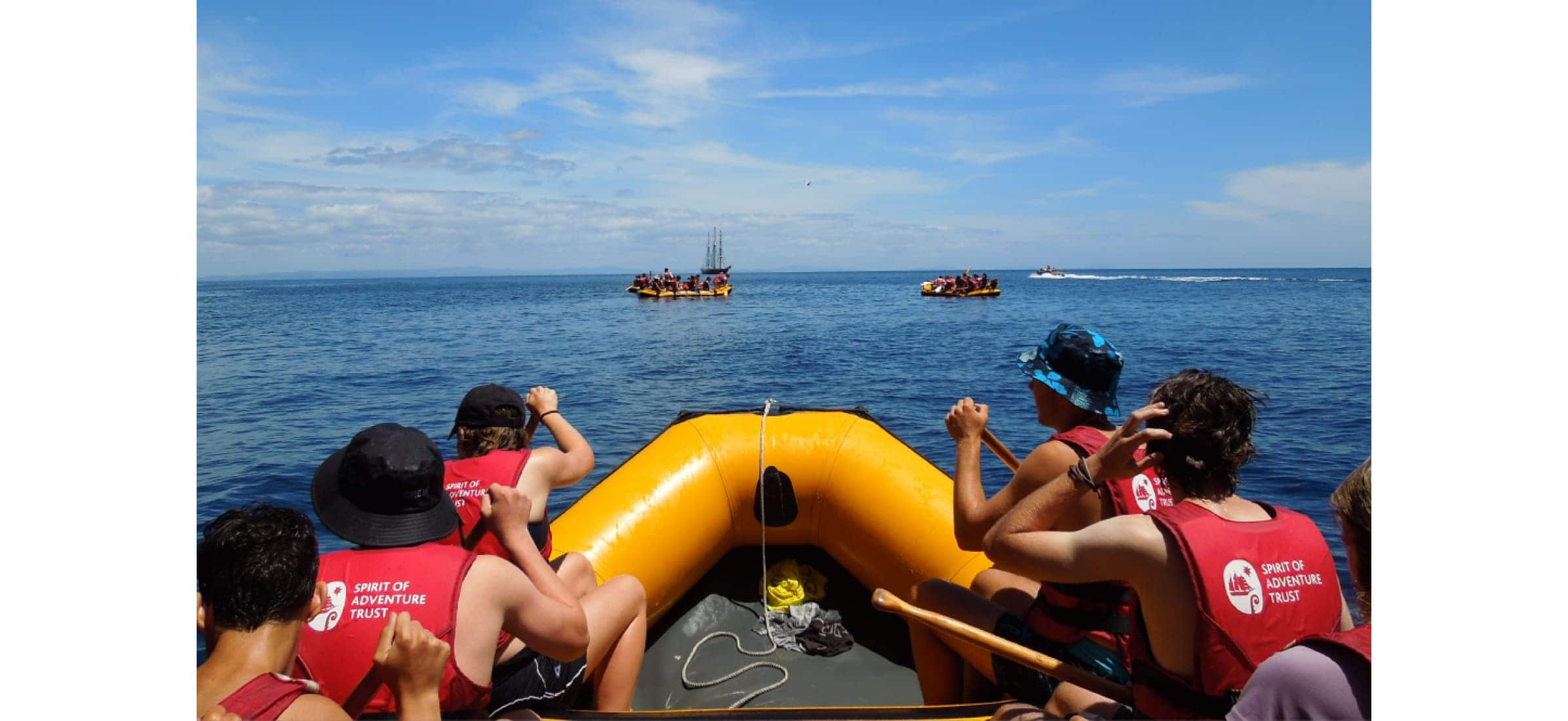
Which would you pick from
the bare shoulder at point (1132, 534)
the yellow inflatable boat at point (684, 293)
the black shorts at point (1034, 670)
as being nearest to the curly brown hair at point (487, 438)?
the black shorts at point (1034, 670)

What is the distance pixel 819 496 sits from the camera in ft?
14.4

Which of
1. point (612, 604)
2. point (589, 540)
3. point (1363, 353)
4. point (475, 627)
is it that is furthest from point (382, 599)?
point (1363, 353)

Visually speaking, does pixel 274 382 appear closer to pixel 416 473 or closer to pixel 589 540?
pixel 589 540

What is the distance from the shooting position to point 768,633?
4250mm

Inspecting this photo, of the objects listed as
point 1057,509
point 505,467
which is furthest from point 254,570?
point 1057,509

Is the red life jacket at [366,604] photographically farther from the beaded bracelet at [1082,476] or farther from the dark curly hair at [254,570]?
the beaded bracelet at [1082,476]

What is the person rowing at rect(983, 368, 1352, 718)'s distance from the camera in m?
1.89

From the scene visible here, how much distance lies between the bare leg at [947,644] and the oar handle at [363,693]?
1.66 m

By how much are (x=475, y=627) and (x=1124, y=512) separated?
1.65m

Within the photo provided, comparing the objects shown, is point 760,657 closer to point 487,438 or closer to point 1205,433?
point 487,438

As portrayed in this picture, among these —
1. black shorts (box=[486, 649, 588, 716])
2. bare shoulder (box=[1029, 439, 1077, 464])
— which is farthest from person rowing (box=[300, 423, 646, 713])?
bare shoulder (box=[1029, 439, 1077, 464])

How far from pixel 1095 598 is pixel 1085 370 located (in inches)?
25.5

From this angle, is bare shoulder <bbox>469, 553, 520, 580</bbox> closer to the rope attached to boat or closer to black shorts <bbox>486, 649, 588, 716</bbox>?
black shorts <bbox>486, 649, 588, 716</bbox>

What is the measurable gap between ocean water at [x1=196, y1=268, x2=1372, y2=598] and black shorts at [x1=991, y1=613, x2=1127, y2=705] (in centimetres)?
81
